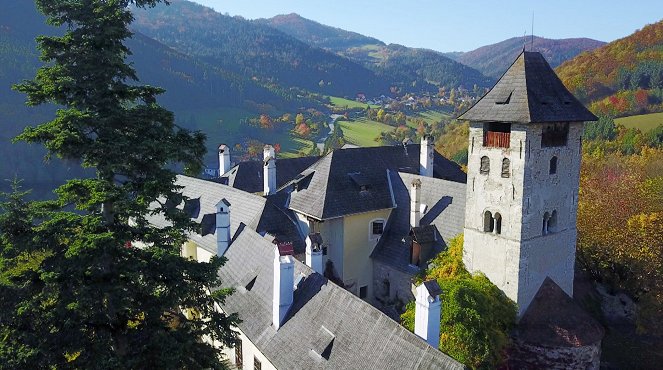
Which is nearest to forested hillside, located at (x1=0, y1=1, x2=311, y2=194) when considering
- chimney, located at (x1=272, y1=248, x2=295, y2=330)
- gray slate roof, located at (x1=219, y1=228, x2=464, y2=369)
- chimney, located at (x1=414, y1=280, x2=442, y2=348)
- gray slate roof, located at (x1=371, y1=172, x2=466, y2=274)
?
gray slate roof, located at (x1=371, y1=172, x2=466, y2=274)

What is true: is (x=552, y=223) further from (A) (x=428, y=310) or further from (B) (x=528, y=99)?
(A) (x=428, y=310)

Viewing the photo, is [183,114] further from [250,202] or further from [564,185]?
[564,185]

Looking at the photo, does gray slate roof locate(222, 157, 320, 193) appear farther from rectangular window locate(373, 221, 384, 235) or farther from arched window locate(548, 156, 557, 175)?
arched window locate(548, 156, 557, 175)

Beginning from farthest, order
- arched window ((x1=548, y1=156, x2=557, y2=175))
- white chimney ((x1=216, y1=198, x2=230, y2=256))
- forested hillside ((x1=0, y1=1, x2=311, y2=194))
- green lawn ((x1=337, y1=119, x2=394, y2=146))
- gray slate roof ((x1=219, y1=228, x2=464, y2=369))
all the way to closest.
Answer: green lawn ((x1=337, y1=119, x2=394, y2=146)) < forested hillside ((x1=0, y1=1, x2=311, y2=194)) < white chimney ((x1=216, y1=198, x2=230, y2=256)) < arched window ((x1=548, y1=156, x2=557, y2=175)) < gray slate roof ((x1=219, y1=228, x2=464, y2=369))

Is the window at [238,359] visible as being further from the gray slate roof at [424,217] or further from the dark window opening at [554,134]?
the dark window opening at [554,134]

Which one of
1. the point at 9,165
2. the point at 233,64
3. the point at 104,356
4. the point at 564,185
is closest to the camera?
the point at 104,356

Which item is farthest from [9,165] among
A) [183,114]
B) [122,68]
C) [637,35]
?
[637,35]

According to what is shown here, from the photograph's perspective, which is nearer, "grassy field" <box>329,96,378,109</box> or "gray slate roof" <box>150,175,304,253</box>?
"gray slate roof" <box>150,175,304,253</box>
